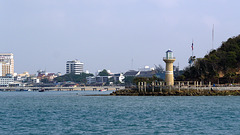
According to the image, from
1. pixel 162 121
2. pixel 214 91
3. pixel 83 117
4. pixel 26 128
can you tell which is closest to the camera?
pixel 26 128

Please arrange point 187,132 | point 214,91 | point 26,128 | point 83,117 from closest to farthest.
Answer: point 187,132 → point 26,128 → point 83,117 → point 214,91

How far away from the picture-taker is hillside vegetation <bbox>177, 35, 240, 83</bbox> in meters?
99.1

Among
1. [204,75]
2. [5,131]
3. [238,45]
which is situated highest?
[238,45]

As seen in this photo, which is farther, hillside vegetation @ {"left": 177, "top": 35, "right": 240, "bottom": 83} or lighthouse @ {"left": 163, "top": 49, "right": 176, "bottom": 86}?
hillside vegetation @ {"left": 177, "top": 35, "right": 240, "bottom": 83}

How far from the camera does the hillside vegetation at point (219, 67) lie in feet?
325

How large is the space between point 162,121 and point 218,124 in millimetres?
5227

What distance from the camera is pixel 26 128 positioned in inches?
1518

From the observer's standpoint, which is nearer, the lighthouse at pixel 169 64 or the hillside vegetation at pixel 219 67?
the lighthouse at pixel 169 64

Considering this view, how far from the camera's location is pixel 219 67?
332 ft

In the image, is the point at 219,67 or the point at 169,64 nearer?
the point at 169,64

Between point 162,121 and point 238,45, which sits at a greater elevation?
point 238,45

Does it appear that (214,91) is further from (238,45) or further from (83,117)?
(83,117)

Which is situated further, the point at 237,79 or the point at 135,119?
the point at 237,79

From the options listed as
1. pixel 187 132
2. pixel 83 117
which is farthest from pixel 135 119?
pixel 187 132
